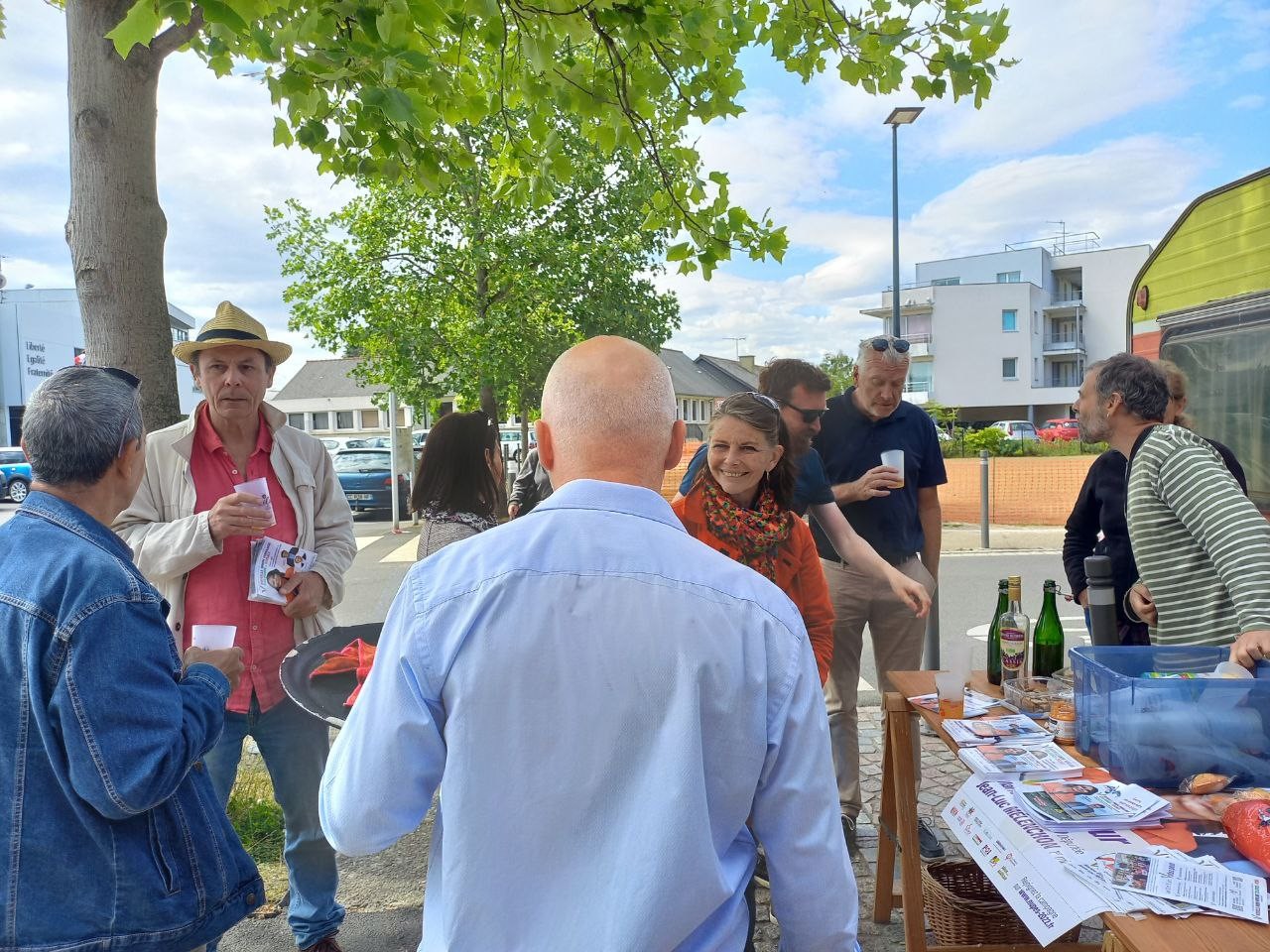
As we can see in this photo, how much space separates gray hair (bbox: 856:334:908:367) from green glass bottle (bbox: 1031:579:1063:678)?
4.27 feet

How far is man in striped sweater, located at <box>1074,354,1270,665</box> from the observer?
2.25 metres

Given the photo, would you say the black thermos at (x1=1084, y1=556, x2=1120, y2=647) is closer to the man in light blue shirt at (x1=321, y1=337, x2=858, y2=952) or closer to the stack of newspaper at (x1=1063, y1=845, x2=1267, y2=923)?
the stack of newspaper at (x1=1063, y1=845, x2=1267, y2=923)

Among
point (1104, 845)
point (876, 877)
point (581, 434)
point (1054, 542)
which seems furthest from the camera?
point (1054, 542)

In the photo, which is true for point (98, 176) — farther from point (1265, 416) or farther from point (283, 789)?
point (1265, 416)

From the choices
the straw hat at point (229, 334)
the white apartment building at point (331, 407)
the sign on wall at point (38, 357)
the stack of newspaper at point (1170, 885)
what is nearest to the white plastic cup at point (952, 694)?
the stack of newspaper at point (1170, 885)

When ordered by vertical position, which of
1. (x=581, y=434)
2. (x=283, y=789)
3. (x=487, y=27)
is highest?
(x=487, y=27)

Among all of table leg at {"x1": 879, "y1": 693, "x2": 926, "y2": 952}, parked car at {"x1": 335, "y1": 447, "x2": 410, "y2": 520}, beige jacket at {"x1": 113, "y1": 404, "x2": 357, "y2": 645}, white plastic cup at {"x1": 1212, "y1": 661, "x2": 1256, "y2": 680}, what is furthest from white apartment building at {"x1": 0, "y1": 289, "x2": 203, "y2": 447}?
white plastic cup at {"x1": 1212, "y1": 661, "x2": 1256, "y2": 680}

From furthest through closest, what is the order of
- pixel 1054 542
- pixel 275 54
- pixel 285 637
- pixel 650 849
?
1. pixel 1054 542
2. pixel 285 637
3. pixel 275 54
4. pixel 650 849

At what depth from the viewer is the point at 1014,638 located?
2736 mm

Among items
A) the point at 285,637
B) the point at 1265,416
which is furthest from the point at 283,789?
the point at 1265,416

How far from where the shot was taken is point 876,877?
126 inches

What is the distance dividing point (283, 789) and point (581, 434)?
7.36 ft

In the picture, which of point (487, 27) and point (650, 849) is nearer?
point (650, 849)

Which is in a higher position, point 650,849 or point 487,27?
point 487,27
